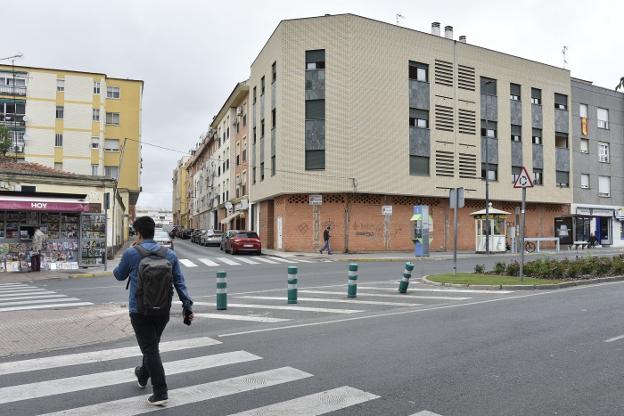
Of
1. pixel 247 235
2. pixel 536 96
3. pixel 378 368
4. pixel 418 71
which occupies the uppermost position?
pixel 418 71

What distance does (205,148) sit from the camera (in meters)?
72.5

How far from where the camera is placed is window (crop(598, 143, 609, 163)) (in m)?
44.3

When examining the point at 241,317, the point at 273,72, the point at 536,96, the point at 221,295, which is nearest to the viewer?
the point at 241,317

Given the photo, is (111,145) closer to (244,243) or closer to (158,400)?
(244,243)

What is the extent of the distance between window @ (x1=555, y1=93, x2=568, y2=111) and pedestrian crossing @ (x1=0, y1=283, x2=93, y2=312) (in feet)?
132

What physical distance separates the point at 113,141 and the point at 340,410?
164ft

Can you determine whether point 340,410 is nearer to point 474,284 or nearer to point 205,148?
point 474,284

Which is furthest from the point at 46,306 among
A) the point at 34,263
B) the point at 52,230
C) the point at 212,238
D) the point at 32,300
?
the point at 212,238

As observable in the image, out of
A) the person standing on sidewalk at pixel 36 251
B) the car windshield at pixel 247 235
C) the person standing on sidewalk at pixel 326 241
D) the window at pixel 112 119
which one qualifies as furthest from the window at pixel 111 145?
the person standing on sidewalk at pixel 36 251

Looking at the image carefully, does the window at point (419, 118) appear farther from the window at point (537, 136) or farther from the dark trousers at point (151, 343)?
the dark trousers at point (151, 343)

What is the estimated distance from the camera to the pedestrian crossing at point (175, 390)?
14.8ft

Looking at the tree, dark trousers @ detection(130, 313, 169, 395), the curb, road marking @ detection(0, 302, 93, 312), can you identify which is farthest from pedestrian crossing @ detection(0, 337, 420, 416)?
the tree

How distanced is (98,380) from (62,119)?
48505 millimetres

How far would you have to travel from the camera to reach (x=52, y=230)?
69.0ft
